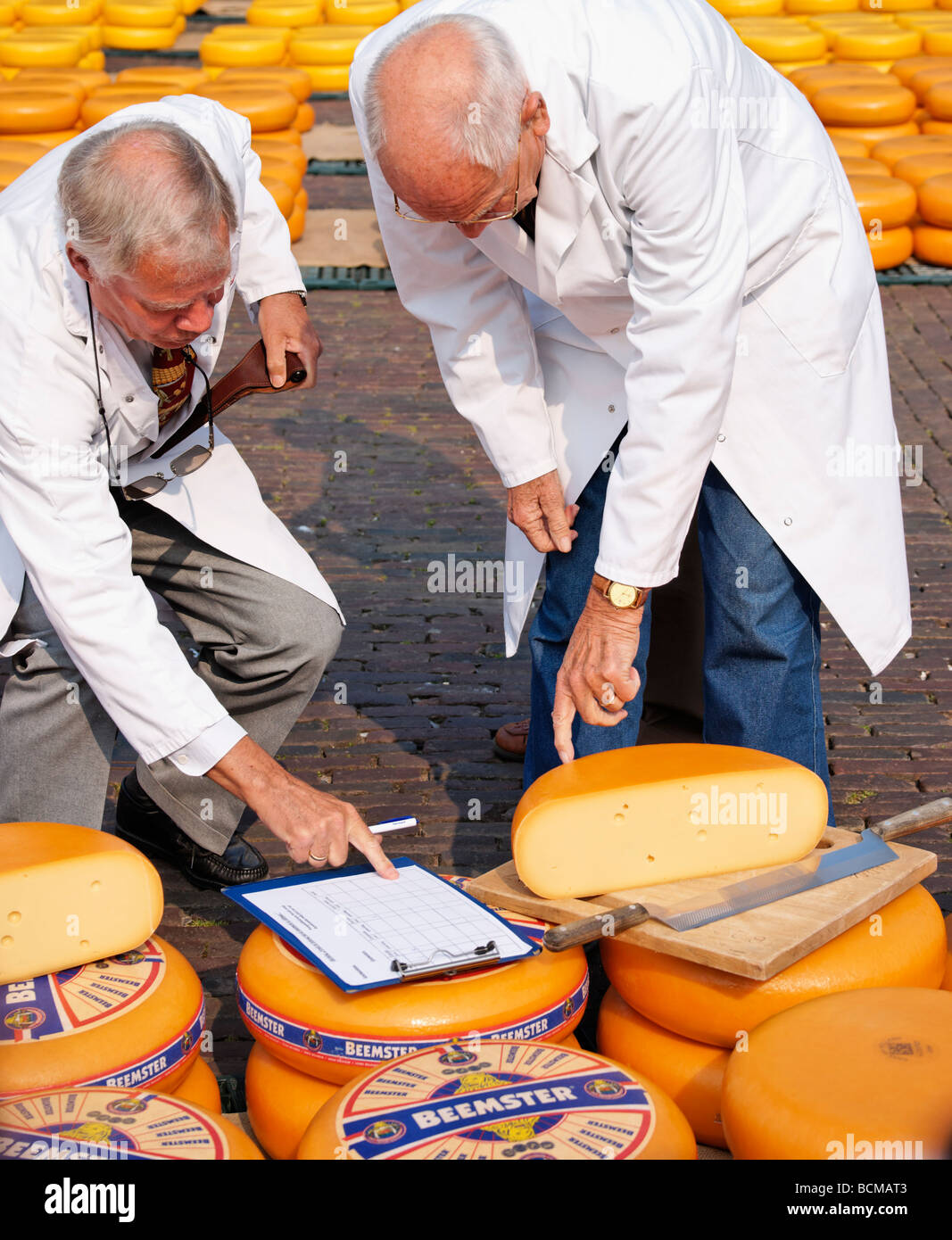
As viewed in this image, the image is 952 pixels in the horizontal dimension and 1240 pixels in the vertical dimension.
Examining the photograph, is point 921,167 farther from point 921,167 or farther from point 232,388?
point 232,388

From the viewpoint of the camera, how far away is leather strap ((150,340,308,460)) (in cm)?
289

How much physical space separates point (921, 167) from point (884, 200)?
1.64ft

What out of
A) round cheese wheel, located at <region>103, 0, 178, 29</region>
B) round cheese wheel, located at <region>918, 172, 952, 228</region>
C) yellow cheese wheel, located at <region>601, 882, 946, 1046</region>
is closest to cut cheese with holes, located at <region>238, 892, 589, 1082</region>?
yellow cheese wheel, located at <region>601, 882, 946, 1046</region>

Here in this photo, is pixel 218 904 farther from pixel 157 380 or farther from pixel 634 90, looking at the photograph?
pixel 634 90

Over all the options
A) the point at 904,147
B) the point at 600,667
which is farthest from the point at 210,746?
the point at 904,147

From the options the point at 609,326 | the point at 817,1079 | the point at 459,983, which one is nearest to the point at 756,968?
the point at 817,1079

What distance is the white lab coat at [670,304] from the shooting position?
2.17 meters

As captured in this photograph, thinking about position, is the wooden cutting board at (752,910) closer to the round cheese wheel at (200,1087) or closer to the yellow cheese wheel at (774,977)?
the yellow cheese wheel at (774,977)

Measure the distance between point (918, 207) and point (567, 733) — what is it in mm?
6242

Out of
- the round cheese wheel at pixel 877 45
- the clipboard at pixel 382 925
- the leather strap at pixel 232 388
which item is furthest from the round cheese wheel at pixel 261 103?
the clipboard at pixel 382 925

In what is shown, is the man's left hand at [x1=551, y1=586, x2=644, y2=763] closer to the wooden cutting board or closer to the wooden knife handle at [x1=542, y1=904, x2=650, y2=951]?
the wooden cutting board

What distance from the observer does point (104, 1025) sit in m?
1.89

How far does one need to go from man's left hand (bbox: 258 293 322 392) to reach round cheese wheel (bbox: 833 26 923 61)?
25.7ft

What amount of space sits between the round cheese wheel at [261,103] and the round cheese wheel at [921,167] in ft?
11.8
